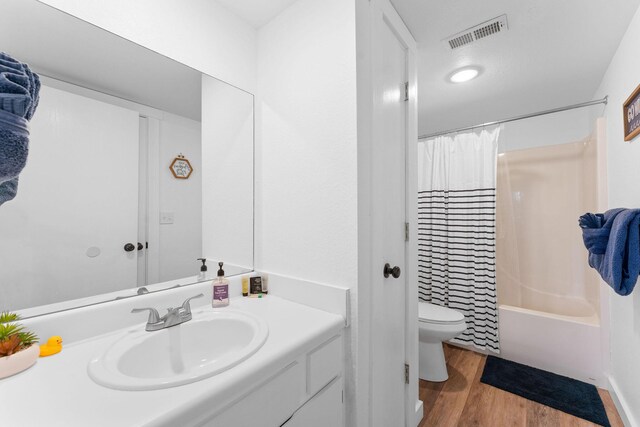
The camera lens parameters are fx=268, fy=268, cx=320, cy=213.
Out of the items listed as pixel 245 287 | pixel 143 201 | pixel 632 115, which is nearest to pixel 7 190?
pixel 143 201

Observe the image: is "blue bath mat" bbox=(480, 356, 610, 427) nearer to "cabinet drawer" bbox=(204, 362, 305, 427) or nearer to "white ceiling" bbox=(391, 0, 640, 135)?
"cabinet drawer" bbox=(204, 362, 305, 427)

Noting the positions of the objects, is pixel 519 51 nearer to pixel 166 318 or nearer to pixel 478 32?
pixel 478 32

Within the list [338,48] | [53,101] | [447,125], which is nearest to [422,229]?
[447,125]

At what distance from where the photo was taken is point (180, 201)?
1201 millimetres

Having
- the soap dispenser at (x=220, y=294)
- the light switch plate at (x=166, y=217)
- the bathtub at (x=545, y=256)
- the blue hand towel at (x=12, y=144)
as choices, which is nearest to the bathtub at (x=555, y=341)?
the bathtub at (x=545, y=256)

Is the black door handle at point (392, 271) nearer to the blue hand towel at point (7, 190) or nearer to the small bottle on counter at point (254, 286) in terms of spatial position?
the small bottle on counter at point (254, 286)

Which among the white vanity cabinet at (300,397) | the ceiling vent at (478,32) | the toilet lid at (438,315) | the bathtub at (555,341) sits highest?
the ceiling vent at (478,32)

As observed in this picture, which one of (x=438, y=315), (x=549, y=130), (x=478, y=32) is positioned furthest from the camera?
(x=549, y=130)

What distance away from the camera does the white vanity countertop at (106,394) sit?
53cm

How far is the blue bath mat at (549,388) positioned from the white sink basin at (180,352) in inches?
77.1

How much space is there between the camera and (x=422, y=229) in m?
2.69

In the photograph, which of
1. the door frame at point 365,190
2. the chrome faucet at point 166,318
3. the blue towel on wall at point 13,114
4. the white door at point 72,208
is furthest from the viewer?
the door frame at point 365,190

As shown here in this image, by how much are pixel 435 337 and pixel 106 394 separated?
6.30ft

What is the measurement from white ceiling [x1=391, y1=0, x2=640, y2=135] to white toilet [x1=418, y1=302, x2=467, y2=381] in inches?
69.2
